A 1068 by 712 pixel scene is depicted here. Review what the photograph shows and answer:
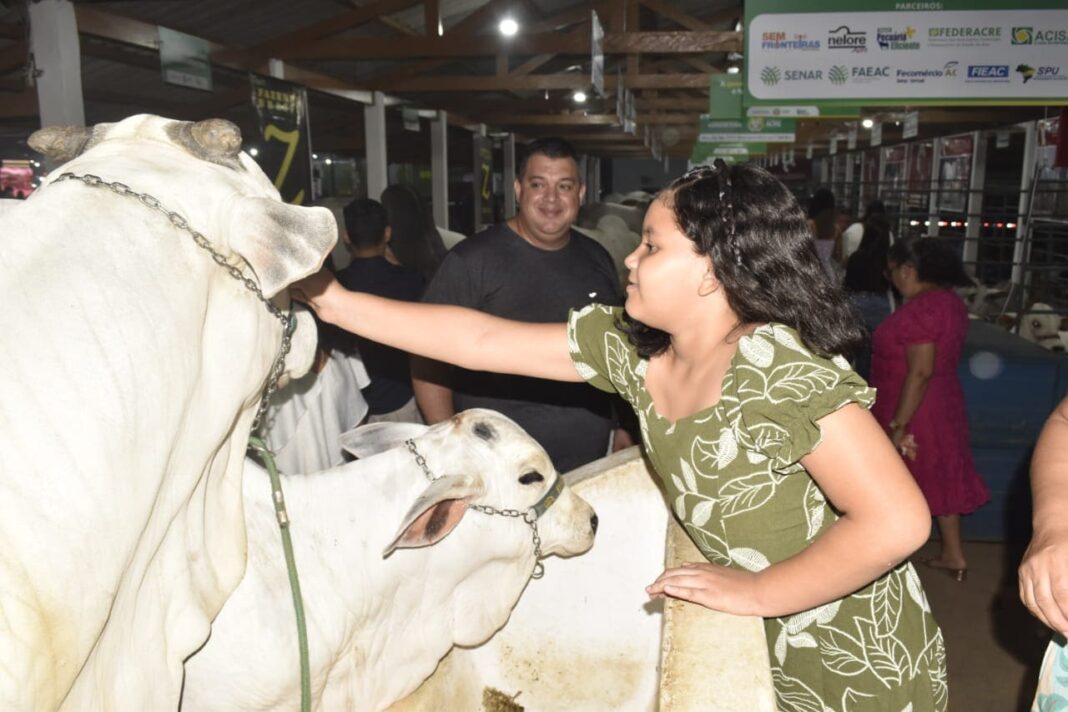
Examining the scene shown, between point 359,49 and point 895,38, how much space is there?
355cm

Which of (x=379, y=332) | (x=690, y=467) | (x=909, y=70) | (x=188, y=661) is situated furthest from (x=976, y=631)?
(x=188, y=661)

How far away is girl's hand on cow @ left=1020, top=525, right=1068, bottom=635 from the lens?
4.21 ft

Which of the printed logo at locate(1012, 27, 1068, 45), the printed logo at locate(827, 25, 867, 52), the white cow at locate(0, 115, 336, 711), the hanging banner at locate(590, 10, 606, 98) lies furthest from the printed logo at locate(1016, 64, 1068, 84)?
the white cow at locate(0, 115, 336, 711)

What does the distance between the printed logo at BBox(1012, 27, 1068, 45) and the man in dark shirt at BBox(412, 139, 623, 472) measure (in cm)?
291

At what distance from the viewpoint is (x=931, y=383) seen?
4.76 meters

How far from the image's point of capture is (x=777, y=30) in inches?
196

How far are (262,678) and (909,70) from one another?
15.8 ft

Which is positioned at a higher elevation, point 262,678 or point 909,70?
point 909,70

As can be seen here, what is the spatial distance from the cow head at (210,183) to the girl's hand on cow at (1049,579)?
1102mm

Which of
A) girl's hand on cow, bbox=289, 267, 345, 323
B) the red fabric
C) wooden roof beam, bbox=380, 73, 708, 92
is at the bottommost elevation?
the red fabric

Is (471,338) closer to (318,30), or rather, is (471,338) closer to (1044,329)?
(318,30)

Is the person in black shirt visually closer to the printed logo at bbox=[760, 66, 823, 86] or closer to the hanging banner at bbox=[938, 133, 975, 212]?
the printed logo at bbox=[760, 66, 823, 86]

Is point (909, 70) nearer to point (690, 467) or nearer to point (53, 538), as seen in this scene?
point (690, 467)

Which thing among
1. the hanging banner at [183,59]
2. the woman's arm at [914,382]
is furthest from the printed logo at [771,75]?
the hanging banner at [183,59]
